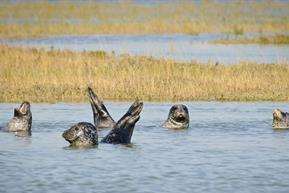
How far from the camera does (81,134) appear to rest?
66.0 ft

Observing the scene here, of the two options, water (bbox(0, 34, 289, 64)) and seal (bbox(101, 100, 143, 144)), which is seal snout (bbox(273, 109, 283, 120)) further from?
water (bbox(0, 34, 289, 64))

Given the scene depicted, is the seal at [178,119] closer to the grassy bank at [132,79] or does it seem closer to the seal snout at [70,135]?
the seal snout at [70,135]

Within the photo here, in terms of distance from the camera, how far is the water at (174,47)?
137 feet

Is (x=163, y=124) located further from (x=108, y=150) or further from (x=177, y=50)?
(x=177, y=50)

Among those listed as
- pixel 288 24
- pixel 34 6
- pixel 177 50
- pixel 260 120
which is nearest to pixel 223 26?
pixel 288 24

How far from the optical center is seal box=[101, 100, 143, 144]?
2049 cm

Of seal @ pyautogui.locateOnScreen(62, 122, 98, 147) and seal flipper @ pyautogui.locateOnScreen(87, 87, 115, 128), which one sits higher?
seal flipper @ pyautogui.locateOnScreen(87, 87, 115, 128)

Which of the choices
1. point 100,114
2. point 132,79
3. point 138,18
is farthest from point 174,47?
point 100,114

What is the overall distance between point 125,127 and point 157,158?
1.82 metres

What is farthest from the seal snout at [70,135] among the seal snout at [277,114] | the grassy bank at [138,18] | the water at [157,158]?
the grassy bank at [138,18]

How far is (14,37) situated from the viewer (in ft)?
181

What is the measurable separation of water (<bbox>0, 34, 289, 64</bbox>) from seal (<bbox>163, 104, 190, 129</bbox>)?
47.4 feet

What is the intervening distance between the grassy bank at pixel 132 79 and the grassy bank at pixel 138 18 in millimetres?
21274

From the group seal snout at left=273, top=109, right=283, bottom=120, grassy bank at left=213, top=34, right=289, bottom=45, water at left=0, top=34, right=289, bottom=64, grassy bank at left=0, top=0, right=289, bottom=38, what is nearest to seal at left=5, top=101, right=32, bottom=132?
seal snout at left=273, top=109, right=283, bottom=120
